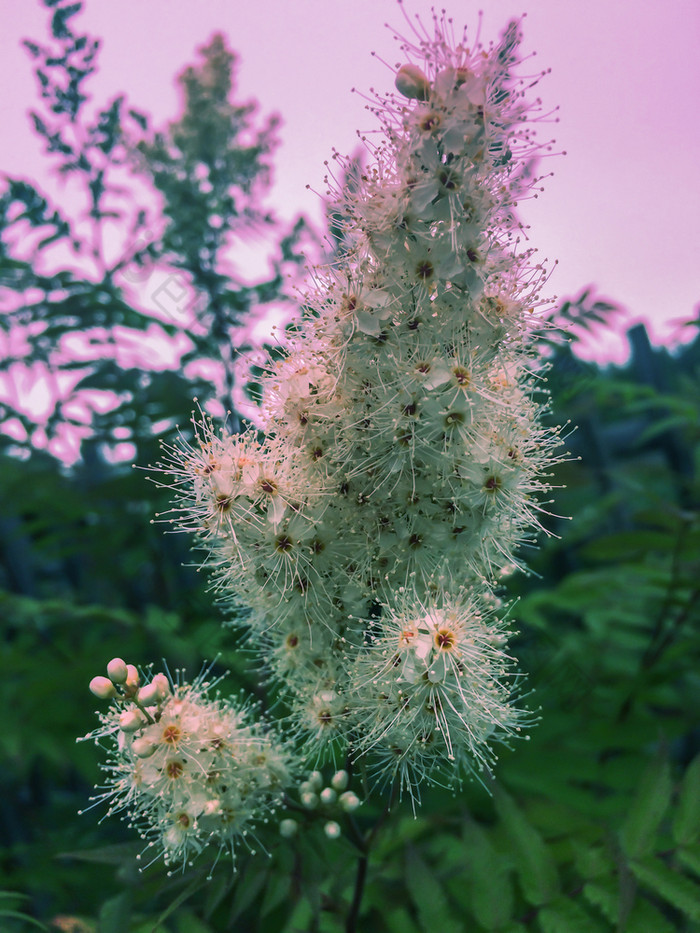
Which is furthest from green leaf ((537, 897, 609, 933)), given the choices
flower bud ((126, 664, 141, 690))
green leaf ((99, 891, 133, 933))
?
flower bud ((126, 664, 141, 690))

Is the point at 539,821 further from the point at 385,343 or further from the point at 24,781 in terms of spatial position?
the point at 24,781

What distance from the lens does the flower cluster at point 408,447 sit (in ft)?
4.48

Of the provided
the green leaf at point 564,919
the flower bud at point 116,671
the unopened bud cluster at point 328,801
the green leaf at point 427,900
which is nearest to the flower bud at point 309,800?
the unopened bud cluster at point 328,801

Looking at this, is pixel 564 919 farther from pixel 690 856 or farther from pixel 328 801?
pixel 328 801

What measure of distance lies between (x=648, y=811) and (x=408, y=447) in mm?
1194

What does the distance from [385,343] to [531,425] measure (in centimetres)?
43

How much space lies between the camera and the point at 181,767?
1.41 meters

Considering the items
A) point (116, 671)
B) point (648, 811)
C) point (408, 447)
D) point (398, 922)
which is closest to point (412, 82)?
point (408, 447)

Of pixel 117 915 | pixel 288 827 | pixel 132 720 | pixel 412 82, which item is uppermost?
pixel 412 82

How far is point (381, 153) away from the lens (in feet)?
4.67

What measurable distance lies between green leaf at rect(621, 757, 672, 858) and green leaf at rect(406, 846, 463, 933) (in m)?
0.48

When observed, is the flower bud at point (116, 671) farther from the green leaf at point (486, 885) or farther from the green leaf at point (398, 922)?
the green leaf at point (398, 922)

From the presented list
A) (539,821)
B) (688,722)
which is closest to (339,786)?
(539,821)

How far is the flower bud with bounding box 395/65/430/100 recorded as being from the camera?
1339mm
